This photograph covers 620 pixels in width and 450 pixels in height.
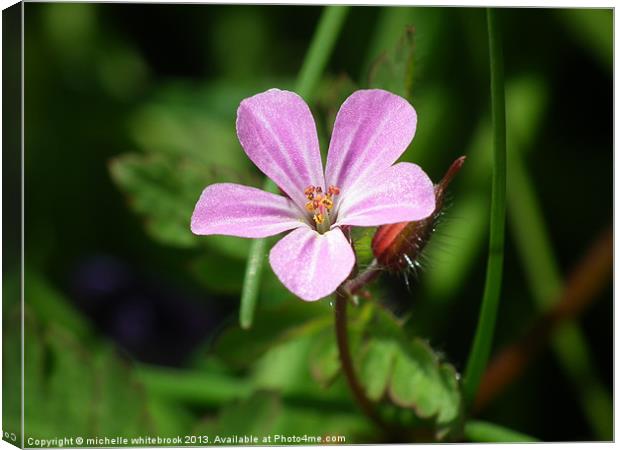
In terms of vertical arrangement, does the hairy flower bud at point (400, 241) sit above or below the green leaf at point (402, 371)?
above

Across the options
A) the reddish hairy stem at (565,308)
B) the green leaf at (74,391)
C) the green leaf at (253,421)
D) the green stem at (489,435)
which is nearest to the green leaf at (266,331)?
the green leaf at (253,421)

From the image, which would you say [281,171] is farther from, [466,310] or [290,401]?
[466,310]

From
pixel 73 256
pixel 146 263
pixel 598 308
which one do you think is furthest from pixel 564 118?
pixel 73 256

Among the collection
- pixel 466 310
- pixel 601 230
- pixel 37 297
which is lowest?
pixel 37 297

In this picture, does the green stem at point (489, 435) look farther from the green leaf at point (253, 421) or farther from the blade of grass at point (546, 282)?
the blade of grass at point (546, 282)

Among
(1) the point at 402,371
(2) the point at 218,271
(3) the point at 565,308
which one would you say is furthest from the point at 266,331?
(3) the point at 565,308

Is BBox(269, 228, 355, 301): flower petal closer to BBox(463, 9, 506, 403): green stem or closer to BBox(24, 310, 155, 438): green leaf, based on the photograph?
BBox(463, 9, 506, 403): green stem

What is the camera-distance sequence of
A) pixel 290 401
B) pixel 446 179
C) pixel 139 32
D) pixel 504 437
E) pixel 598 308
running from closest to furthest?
1. pixel 446 179
2. pixel 504 437
3. pixel 290 401
4. pixel 598 308
5. pixel 139 32
